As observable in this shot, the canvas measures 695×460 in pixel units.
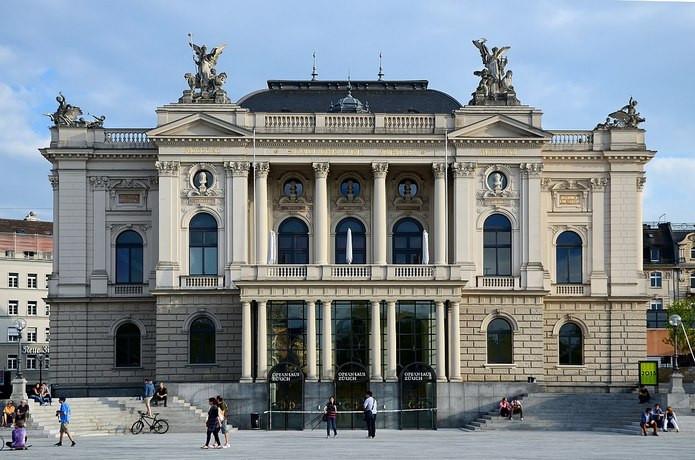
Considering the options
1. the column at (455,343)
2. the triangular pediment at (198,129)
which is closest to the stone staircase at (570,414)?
the column at (455,343)

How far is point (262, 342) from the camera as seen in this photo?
74438 mm

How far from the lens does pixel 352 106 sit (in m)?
82.1

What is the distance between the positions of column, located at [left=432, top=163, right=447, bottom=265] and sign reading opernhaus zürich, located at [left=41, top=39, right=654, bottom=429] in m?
0.17

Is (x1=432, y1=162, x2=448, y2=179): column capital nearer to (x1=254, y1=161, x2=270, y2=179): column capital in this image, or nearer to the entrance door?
(x1=254, y1=161, x2=270, y2=179): column capital

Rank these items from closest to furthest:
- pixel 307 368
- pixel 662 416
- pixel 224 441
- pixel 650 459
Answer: pixel 650 459 < pixel 224 441 < pixel 662 416 < pixel 307 368

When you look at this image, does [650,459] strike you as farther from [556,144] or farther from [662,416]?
[556,144]

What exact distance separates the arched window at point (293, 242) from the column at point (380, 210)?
423cm

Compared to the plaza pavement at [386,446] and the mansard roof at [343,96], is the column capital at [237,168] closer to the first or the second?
the mansard roof at [343,96]

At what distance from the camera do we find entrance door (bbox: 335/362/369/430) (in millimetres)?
72938

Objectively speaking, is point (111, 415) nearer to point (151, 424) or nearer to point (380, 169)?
point (151, 424)

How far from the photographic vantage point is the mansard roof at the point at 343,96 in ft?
277

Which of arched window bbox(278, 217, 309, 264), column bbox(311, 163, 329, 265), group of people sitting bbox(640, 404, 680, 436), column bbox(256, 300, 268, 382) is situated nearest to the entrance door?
column bbox(256, 300, 268, 382)

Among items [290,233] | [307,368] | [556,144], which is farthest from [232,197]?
[556,144]

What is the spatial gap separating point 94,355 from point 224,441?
81.9ft
